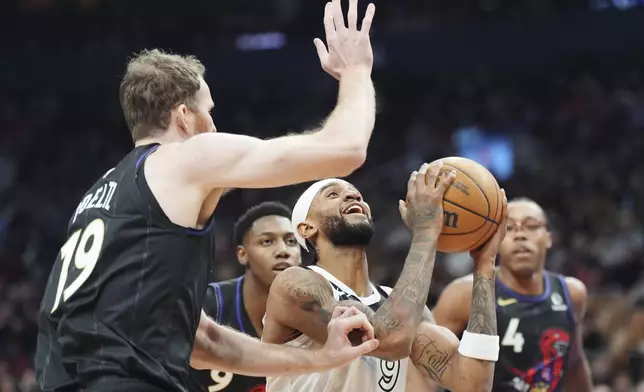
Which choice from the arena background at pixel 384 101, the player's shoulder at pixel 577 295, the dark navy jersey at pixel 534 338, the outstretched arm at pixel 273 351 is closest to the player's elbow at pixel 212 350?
the outstretched arm at pixel 273 351

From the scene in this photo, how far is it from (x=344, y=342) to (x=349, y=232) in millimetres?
1030

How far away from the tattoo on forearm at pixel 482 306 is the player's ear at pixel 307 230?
85 cm

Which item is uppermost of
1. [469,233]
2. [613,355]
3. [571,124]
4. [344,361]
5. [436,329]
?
[469,233]

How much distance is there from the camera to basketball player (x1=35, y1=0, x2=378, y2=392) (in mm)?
3107

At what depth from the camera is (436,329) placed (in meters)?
4.44

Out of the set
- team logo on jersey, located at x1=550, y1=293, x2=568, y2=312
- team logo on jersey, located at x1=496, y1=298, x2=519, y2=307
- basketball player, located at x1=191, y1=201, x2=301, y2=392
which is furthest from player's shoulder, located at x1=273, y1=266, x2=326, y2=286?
team logo on jersey, located at x1=550, y1=293, x2=568, y2=312

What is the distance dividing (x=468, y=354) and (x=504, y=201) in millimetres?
636

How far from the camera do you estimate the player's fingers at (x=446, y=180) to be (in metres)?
3.94

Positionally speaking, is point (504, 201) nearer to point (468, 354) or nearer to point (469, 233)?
point (469, 233)

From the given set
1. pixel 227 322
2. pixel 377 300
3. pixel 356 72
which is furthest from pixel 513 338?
pixel 356 72

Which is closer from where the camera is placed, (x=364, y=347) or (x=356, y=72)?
(x=356, y=72)

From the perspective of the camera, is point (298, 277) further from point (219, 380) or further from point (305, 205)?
point (219, 380)

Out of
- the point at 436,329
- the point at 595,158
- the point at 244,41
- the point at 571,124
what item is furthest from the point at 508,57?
the point at 436,329

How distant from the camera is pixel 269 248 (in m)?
6.01
